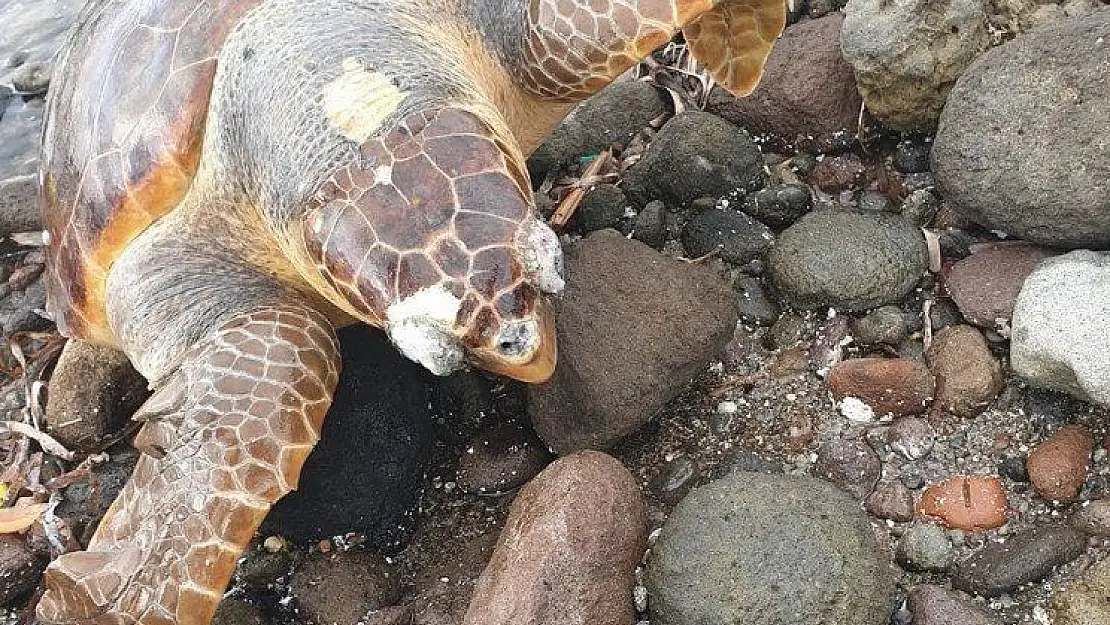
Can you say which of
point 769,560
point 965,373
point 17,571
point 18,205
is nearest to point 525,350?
point 769,560

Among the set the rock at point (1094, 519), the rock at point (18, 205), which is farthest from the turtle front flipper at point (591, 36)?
the rock at point (18, 205)

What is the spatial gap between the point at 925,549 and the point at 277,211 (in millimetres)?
1564

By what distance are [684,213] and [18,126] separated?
9.08 feet

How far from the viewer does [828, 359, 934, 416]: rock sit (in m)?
2.36

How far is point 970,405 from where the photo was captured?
233 cm

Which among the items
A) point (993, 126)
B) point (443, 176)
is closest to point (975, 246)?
point (993, 126)

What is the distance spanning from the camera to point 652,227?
9.47 ft

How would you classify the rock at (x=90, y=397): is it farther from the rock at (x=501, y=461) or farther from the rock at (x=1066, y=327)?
the rock at (x=1066, y=327)

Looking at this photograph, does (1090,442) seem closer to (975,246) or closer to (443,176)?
(975,246)

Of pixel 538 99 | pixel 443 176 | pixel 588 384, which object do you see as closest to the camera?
pixel 443 176

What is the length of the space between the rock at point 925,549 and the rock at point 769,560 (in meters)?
0.18

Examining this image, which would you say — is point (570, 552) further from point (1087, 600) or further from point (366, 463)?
point (1087, 600)

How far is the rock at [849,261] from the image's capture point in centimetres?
252

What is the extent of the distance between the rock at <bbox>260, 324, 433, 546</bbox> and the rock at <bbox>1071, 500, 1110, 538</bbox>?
1524 millimetres
